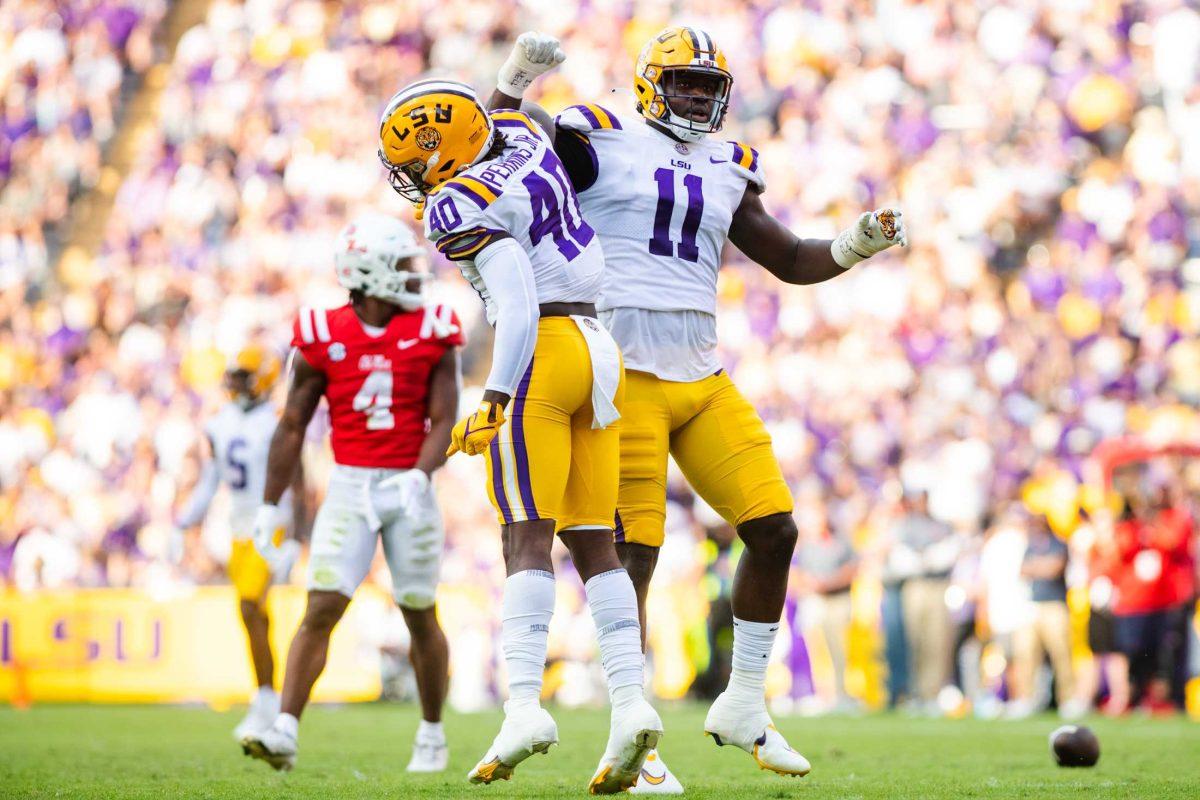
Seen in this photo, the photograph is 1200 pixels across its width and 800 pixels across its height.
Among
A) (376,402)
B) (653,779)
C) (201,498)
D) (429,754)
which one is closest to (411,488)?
(376,402)

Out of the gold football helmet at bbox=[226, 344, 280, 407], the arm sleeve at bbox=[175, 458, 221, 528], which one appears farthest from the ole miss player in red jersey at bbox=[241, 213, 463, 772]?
the arm sleeve at bbox=[175, 458, 221, 528]

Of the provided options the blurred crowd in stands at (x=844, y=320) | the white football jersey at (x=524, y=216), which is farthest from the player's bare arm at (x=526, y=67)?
the blurred crowd in stands at (x=844, y=320)

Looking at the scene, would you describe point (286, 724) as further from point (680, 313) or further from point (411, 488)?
point (680, 313)

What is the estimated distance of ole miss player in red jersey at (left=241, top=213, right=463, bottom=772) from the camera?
22.9 ft

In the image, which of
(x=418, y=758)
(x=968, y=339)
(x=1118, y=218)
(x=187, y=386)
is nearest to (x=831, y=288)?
(x=968, y=339)

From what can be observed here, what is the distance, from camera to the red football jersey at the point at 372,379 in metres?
7.15

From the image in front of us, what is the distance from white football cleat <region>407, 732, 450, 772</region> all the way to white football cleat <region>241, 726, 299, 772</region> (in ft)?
1.70

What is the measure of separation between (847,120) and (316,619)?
10.9 metres

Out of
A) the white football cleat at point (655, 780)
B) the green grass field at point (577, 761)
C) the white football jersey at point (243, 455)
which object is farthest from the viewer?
the white football jersey at point (243, 455)

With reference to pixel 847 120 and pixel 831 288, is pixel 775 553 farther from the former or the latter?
pixel 847 120

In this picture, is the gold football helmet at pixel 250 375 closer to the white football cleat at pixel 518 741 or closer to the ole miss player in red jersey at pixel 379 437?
the ole miss player in red jersey at pixel 379 437

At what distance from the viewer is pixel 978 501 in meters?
13.1

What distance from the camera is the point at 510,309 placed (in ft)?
16.6

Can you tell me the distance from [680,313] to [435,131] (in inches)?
41.3
